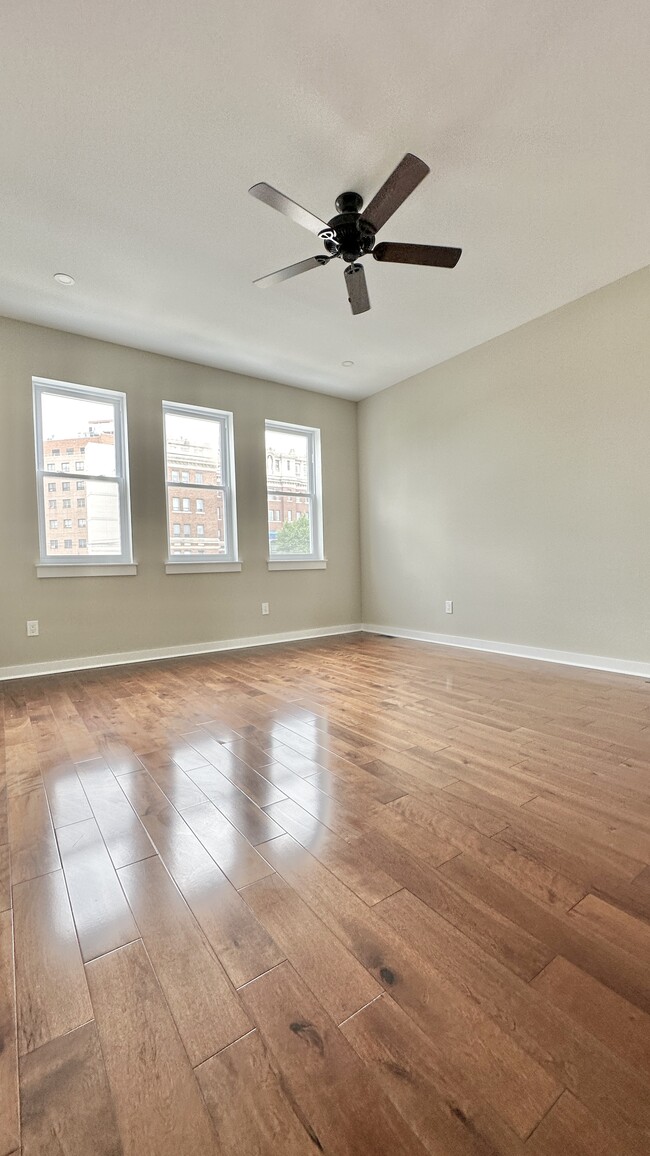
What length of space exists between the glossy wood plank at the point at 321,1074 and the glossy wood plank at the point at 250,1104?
2cm

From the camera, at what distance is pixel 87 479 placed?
4.04 m

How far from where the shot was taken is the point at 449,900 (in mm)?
1156

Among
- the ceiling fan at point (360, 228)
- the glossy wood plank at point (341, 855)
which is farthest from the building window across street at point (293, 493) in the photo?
the glossy wood plank at point (341, 855)

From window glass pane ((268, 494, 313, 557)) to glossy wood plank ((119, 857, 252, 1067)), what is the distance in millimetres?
4038

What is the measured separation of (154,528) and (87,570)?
691 millimetres

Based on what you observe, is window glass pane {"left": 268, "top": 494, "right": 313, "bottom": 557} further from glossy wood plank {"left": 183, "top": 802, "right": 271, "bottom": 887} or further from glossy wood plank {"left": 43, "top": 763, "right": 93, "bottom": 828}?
glossy wood plank {"left": 183, "top": 802, "right": 271, "bottom": 887}

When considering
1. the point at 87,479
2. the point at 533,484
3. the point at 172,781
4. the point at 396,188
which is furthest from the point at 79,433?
the point at 533,484

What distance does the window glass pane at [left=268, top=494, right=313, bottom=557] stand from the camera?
5145 mm

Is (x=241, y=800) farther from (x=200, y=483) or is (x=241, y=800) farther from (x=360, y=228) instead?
(x=200, y=483)

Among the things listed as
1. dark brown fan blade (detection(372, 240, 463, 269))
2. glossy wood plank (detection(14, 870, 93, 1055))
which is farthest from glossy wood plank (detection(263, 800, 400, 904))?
dark brown fan blade (detection(372, 240, 463, 269))

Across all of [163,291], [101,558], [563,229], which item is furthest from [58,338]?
[563,229]

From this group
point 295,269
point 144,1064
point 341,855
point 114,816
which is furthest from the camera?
point 295,269

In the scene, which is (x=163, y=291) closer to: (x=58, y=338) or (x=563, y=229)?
(x=58, y=338)

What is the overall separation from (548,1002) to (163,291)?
4.03 meters
